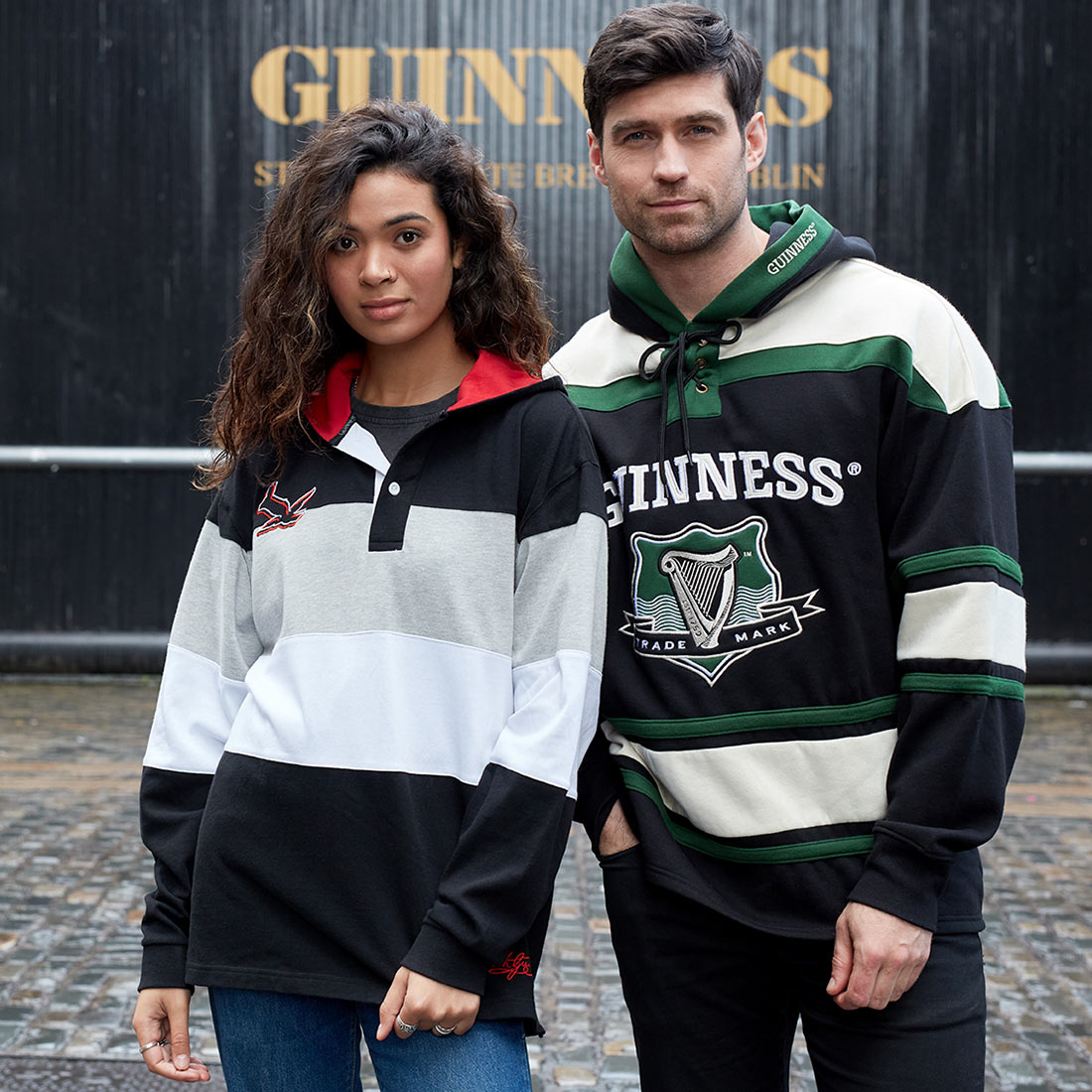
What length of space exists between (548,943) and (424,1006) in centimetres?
298

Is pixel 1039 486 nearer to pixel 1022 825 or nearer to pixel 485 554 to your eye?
pixel 1022 825

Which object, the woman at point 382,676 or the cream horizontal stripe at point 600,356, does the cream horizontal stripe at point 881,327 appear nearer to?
the cream horizontal stripe at point 600,356

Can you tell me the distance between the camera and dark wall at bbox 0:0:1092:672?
917 cm

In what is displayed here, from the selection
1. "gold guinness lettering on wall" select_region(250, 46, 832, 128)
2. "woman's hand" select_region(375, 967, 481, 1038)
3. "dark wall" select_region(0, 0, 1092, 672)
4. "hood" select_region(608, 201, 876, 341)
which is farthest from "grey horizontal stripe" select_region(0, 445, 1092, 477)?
"woman's hand" select_region(375, 967, 481, 1038)

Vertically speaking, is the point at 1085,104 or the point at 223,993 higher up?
the point at 1085,104

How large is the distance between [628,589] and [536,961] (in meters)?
0.56

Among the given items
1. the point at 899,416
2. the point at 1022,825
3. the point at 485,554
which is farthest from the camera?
the point at 1022,825

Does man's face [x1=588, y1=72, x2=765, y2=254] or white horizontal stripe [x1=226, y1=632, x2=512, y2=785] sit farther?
man's face [x1=588, y1=72, x2=765, y2=254]

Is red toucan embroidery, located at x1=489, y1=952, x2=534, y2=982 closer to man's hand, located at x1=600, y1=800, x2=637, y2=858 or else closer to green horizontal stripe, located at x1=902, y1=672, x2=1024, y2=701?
man's hand, located at x1=600, y1=800, x2=637, y2=858

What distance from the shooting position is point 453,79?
926 centimetres

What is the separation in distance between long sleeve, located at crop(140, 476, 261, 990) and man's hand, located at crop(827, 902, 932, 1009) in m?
0.90

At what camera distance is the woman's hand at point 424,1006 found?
1.72m

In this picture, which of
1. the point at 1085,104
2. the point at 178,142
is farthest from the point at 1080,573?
the point at 178,142

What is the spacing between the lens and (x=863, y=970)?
6.23 feet
